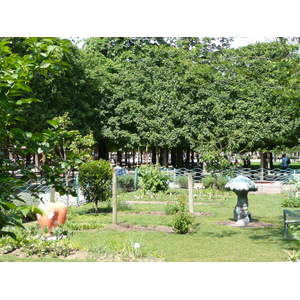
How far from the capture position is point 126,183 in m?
20.4

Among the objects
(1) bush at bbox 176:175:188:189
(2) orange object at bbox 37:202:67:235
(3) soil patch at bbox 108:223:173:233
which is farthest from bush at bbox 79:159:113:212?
(1) bush at bbox 176:175:188:189

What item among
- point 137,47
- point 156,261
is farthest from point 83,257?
point 137,47

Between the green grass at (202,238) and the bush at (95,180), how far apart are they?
581mm

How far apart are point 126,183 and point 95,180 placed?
22.3 ft

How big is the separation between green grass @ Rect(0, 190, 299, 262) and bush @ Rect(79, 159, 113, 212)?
1.91ft

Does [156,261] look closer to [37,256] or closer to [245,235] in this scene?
[37,256]

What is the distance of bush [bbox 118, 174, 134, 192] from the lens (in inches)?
784

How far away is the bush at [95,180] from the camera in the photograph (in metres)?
13.6

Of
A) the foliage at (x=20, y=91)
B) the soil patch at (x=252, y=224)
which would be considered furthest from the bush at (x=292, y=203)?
the foliage at (x=20, y=91)

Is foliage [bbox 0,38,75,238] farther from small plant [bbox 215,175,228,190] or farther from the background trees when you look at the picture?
the background trees

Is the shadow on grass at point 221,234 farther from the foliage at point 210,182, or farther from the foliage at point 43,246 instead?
the foliage at point 210,182

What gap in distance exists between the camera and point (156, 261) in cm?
720

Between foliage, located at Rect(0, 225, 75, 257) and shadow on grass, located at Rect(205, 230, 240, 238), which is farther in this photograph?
shadow on grass, located at Rect(205, 230, 240, 238)

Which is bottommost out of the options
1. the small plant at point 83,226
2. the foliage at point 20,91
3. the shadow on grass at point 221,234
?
the shadow on grass at point 221,234
